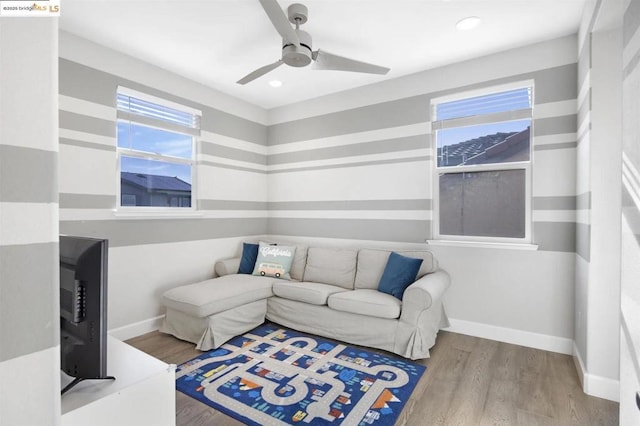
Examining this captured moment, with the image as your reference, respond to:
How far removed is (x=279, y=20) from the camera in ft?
6.63

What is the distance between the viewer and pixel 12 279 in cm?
61

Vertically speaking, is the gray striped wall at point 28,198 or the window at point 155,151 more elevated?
the window at point 155,151

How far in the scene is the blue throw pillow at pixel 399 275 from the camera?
2957mm

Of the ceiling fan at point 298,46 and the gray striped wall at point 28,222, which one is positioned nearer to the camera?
the gray striped wall at point 28,222

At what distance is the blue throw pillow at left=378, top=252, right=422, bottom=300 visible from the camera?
9.70ft

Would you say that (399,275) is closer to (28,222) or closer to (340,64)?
(340,64)

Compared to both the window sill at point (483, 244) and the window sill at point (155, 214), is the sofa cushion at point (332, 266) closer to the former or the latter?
the window sill at point (483, 244)

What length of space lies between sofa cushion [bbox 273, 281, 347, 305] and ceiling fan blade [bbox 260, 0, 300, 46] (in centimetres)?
225

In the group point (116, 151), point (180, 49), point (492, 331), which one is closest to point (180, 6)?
point (180, 49)

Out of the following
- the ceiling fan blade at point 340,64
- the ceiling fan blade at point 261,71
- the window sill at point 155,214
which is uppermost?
the ceiling fan blade at point 340,64

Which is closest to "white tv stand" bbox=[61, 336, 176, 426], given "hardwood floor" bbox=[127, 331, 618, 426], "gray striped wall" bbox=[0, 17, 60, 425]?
"gray striped wall" bbox=[0, 17, 60, 425]

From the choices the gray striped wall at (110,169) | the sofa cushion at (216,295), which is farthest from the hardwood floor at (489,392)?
the gray striped wall at (110,169)

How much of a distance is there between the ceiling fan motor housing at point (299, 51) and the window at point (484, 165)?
173 cm

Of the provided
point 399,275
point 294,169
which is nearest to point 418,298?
point 399,275
